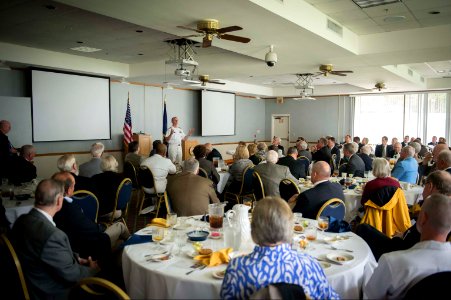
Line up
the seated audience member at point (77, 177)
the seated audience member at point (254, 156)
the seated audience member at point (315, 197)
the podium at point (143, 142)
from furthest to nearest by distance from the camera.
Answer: the podium at point (143, 142) → the seated audience member at point (254, 156) → the seated audience member at point (77, 177) → the seated audience member at point (315, 197)

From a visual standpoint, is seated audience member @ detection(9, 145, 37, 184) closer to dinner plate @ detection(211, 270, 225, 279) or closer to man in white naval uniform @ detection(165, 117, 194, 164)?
dinner plate @ detection(211, 270, 225, 279)

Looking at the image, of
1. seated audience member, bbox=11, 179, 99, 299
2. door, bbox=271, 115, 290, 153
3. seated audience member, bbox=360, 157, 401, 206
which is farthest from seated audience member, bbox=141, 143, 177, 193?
door, bbox=271, 115, 290, 153

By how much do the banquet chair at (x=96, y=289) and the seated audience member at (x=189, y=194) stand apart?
63.1 inches

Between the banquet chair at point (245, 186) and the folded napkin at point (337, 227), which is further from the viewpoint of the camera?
the banquet chair at point (245, 186)

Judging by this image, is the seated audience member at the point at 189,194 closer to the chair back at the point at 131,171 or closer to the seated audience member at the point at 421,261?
the seated audience member at the point at 421,261

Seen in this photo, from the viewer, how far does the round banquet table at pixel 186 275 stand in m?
2.12

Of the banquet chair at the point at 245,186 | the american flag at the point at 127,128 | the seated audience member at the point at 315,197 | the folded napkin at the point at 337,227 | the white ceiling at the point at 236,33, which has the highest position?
the white ceiling at the point at 236,33

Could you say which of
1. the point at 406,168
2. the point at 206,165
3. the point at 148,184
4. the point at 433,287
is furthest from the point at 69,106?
the point at 433,287

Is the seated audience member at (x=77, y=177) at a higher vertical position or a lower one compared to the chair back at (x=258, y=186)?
higher

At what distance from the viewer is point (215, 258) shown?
2334 mm

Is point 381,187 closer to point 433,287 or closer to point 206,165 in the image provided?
point 433,287

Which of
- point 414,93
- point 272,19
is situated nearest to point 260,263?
point 272,19

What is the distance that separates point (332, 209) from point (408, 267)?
5.25 ft

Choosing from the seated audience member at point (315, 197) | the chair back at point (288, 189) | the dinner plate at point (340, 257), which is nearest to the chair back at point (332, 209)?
the seated audience member at point (315, 197)
